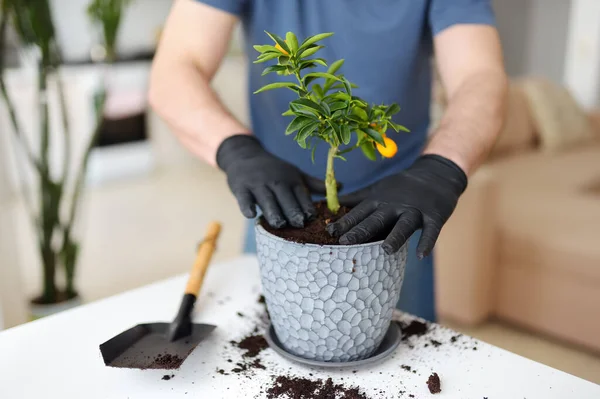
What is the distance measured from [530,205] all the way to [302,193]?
188cm

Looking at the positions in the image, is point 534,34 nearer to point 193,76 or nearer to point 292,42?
point 193,76

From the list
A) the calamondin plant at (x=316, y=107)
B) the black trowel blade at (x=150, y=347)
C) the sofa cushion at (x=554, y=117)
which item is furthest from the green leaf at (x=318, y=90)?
the sofa cushion at (x=554, y=117)

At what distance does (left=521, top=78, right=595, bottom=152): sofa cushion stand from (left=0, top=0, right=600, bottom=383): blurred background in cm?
1

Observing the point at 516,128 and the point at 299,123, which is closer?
the point at 299,123

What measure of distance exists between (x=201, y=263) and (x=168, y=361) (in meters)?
0.22

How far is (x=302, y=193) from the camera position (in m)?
0.83

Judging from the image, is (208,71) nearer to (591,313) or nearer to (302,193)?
(302,193)

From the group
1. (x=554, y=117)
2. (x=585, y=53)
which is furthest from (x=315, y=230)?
(x=585, y=53)

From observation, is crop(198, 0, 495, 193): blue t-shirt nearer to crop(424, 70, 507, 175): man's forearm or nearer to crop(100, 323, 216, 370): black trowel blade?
crop(424, 70, 507, 175): man's forearm

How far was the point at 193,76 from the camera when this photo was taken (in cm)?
106

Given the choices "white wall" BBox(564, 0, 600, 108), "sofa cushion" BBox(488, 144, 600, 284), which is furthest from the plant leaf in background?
"white wall" BBox(564, 0, 600, 108)

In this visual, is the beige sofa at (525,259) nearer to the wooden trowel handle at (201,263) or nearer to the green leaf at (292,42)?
the wooden trowel handle at (201,263)

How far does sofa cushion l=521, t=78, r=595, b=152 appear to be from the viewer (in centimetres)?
348

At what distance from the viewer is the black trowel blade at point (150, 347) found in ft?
2.45
